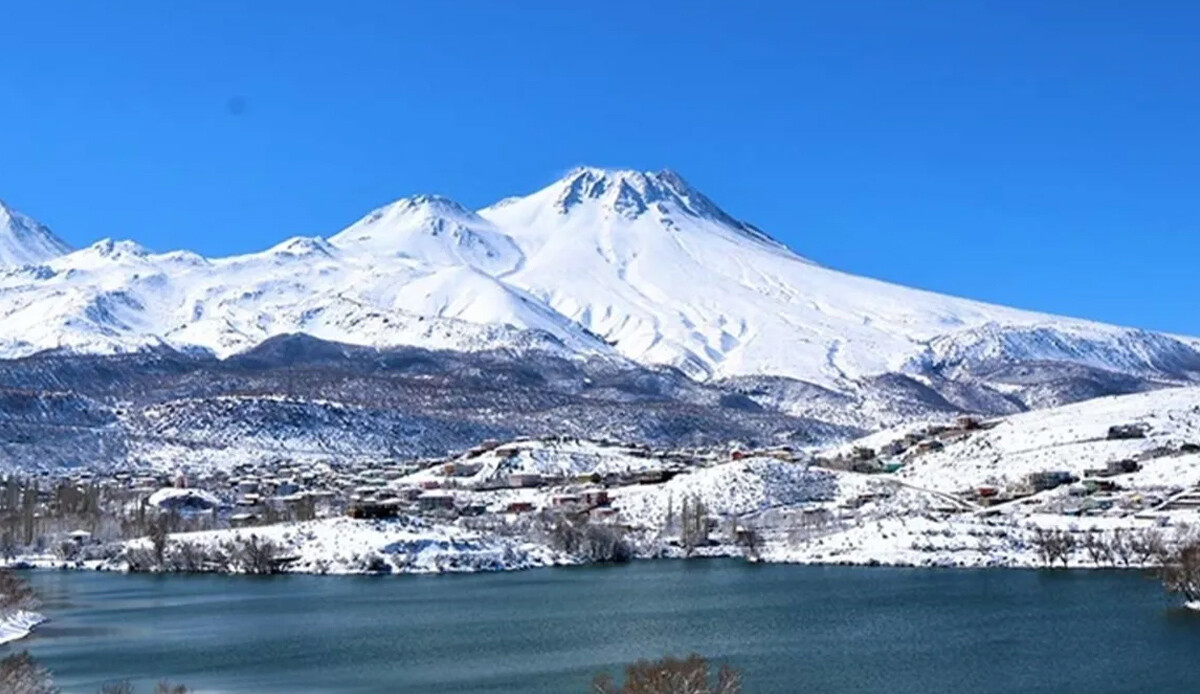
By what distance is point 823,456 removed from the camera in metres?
126

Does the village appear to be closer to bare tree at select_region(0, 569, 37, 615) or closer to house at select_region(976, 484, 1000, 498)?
house at select_region(976, 484, 1000, 498)

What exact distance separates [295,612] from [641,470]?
205 feet

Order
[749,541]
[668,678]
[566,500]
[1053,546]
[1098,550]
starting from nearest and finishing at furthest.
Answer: [668,678] → [1098,550] → [1053,546] → [749,541] → [566,500]

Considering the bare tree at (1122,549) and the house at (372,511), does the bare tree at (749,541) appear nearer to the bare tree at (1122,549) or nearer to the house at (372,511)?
the bare tree at (1122,549)

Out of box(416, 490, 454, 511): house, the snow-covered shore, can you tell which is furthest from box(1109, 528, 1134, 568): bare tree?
box(416, 490, 454, 511): house

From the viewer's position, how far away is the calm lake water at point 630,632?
40219mm

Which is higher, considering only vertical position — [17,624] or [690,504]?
[690,504]

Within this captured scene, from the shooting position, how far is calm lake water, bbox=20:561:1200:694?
132ft

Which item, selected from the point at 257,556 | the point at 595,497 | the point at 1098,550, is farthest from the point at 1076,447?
the point at 257,556

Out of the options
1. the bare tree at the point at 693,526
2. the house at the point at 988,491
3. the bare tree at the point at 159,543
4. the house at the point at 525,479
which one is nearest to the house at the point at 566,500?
the bare tree at the point at 693,526

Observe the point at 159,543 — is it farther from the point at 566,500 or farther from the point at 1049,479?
the point at 1049,479

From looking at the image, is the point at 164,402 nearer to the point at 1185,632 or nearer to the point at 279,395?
the point at 279,395

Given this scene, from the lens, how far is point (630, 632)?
50.1 metres

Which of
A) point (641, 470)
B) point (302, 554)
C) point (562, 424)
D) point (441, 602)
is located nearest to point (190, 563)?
point (302, 554)
